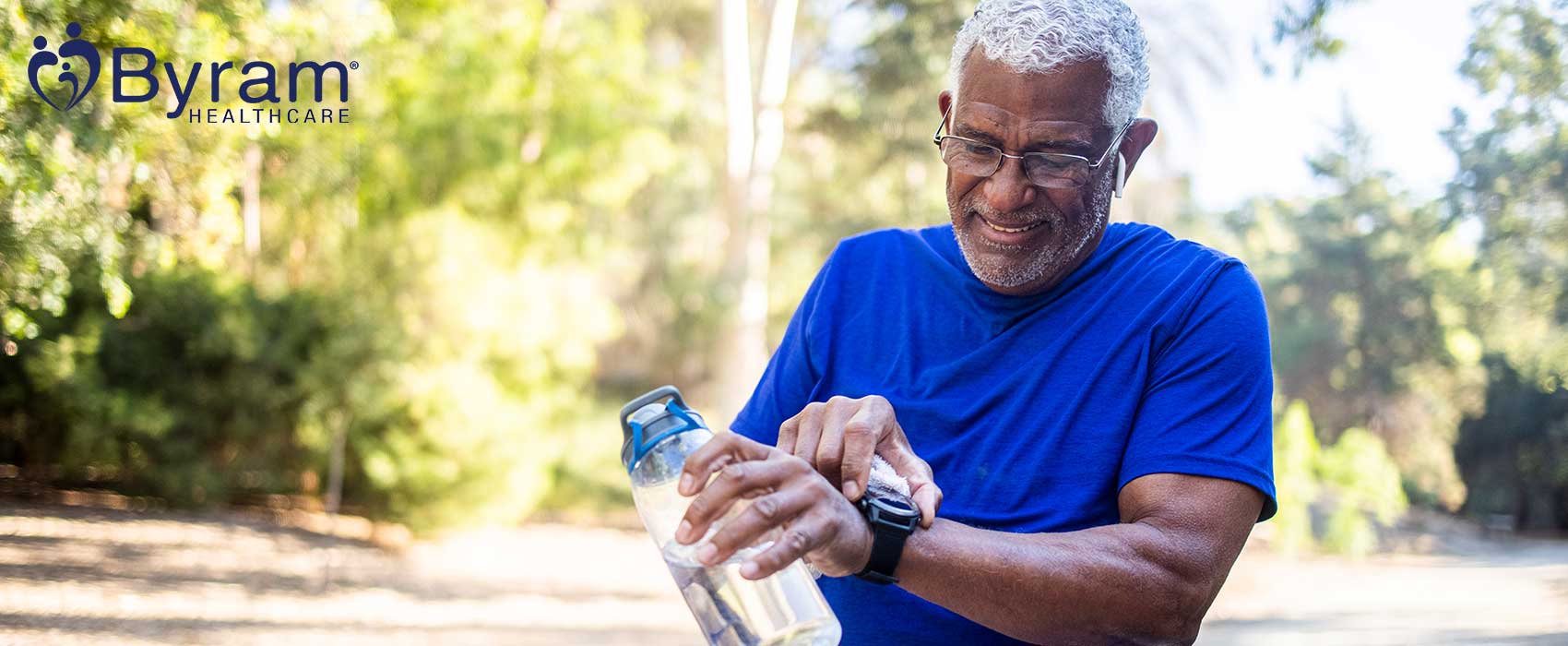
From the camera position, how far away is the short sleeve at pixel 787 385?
191 cm

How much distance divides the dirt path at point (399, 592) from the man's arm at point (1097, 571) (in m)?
3.63

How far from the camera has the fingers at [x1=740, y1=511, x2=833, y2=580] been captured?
1.22 meters

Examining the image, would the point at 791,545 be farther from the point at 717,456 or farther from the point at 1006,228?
the point at 1006,228

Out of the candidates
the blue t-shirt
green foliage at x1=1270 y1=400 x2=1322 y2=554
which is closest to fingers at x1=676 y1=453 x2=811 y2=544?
the blue t-shirt

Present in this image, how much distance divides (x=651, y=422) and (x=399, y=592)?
28.6 feet

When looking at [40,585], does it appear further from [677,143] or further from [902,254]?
[677,143]

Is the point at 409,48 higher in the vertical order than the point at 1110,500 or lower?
higher

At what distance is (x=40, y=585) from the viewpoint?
25.1 feet

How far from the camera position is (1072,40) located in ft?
5.33

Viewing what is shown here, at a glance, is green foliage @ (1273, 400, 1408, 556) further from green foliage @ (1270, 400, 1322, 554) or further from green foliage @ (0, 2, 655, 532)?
green foliage @ (0, 2, 655, 532)

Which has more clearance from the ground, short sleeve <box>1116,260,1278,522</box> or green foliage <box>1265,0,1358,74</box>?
green foliage <box>1265,0,1358,74</box>

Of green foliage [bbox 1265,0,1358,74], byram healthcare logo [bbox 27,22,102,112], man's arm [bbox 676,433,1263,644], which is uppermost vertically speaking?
green foliage [bbox 1265,0,1358,74]

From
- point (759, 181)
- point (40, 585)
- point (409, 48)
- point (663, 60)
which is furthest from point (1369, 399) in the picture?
point (663, 60)

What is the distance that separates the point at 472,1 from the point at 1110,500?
10769mm
